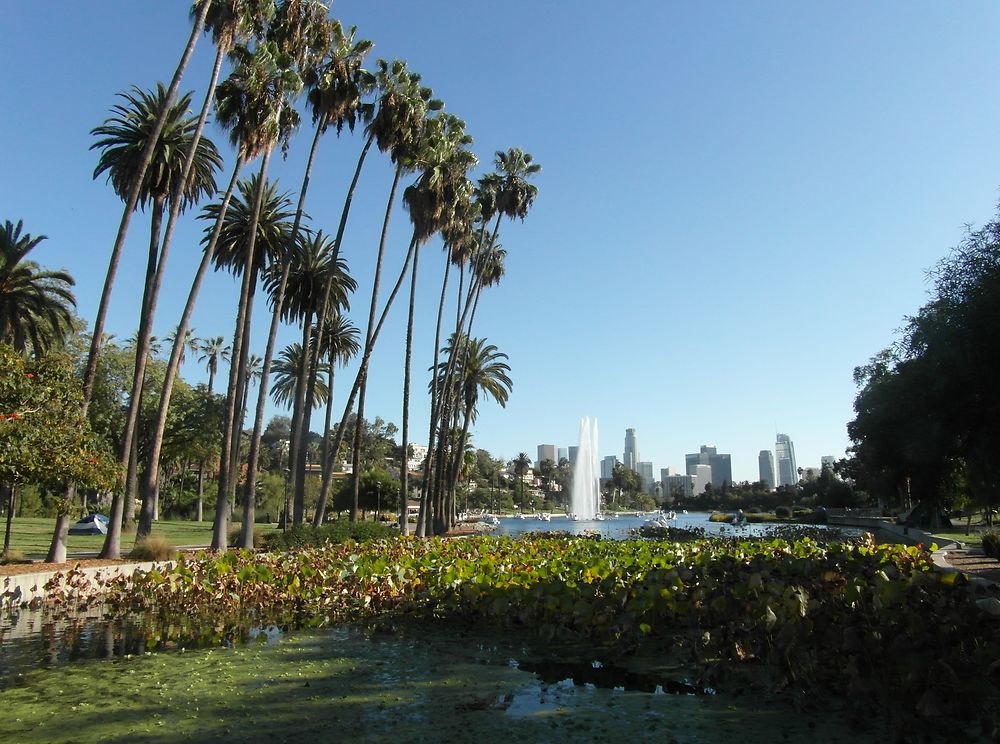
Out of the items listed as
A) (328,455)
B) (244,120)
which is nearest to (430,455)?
(328,455)

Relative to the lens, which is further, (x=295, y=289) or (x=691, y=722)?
(x=295, y=289)

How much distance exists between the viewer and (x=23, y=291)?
105ft

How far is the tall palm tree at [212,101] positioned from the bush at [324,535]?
5286 mm

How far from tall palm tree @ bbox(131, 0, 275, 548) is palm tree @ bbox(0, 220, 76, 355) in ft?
36.4

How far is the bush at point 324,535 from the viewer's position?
918 inches

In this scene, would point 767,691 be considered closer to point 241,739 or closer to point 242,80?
point 241,739

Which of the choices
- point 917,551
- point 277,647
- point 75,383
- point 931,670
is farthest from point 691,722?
point 75,383

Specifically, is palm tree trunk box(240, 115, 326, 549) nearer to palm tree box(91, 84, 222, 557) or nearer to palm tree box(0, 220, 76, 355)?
palm tree box(91, 84, 222, 557)

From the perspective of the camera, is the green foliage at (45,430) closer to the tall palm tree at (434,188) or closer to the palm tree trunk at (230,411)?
the palm tree trunk at (230,411)

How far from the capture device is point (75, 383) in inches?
786

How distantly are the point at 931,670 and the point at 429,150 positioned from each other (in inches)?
1247

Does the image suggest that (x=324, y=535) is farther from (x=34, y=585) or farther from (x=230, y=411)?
(x=34, y=585)

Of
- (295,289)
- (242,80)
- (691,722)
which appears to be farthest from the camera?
(295,289)

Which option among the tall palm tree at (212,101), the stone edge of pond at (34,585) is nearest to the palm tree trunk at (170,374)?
the tall palm tree at (212,101)
